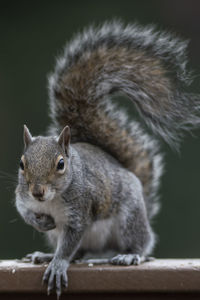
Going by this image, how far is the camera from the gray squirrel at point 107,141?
5.08ft

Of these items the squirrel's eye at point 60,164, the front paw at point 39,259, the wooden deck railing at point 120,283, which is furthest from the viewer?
the front paw at point 39,259

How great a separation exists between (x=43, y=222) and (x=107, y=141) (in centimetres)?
46

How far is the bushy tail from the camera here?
1.73m

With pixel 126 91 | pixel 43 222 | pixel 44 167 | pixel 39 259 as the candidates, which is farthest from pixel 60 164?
pixel 126 91

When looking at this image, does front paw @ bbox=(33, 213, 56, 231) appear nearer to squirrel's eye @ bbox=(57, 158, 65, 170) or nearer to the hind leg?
squirrel's eye @ bbox=(57, 158, 65, 170)

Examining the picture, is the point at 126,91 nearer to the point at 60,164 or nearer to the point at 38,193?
the point at 60,164

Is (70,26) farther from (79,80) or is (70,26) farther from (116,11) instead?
(79,80)

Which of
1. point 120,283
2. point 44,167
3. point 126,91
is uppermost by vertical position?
point 126,91

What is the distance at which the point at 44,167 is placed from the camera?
143 centimetres

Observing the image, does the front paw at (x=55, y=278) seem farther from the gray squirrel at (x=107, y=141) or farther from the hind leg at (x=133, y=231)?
the hind leg at (x=133, y=231)

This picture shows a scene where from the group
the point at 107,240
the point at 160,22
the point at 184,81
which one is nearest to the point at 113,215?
the point at 107,240

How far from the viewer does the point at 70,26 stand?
3.02 meters

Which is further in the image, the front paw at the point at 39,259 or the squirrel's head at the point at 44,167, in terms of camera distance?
the front paw at the point at 39,259

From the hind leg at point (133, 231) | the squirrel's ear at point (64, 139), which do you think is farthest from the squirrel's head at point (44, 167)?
the hind leg at point (133, 231)
